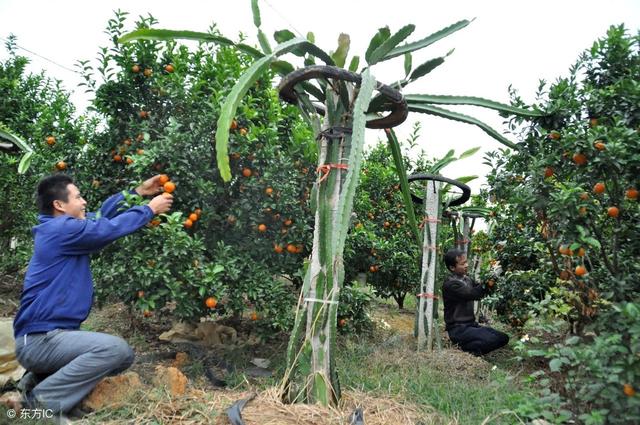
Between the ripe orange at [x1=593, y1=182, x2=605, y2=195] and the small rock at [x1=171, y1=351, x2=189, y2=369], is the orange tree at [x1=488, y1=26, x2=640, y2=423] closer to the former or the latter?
the ripe orange at [x1=593, y1=182, x2=605, y2=195]

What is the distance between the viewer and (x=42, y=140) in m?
5.40

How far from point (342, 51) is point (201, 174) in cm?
160

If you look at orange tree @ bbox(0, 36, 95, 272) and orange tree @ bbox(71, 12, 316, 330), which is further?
orange tree @ bbox(0, 36, 95, 272)

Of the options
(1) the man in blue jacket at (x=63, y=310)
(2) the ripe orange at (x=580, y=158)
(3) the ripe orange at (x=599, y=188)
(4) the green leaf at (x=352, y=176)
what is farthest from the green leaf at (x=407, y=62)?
(1) the man in blue jacket at (x=63, y=310)

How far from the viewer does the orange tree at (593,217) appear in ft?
7.88

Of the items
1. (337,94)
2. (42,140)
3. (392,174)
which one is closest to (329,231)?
(337,94)

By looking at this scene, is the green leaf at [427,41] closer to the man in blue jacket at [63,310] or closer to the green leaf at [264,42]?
the green leaf at [264,42]

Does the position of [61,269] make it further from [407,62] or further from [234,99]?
[407,62]

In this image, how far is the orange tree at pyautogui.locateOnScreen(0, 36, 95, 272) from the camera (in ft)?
18.0

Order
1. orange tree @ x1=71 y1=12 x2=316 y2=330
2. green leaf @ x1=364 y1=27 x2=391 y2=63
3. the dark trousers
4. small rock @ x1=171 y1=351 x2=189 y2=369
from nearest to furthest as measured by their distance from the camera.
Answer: green leaf @ x1=364 y1=27 x2=391 y2=63
orange tree @ x1=71 y1=12 x2=316 y2=330
small rock @ x1=171 y1=351 x2=189 y2=369
the dark trousers

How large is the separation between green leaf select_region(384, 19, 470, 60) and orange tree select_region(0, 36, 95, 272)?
10.3ft

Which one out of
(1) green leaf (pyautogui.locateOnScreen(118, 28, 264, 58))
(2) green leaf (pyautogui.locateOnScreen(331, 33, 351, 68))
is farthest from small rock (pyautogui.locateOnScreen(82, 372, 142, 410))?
(2) green leaf (pyautogui.locateOnScreen(331, 33, 351, 68))

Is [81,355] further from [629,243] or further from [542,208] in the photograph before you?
[629,243]

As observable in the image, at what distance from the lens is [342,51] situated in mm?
3262
